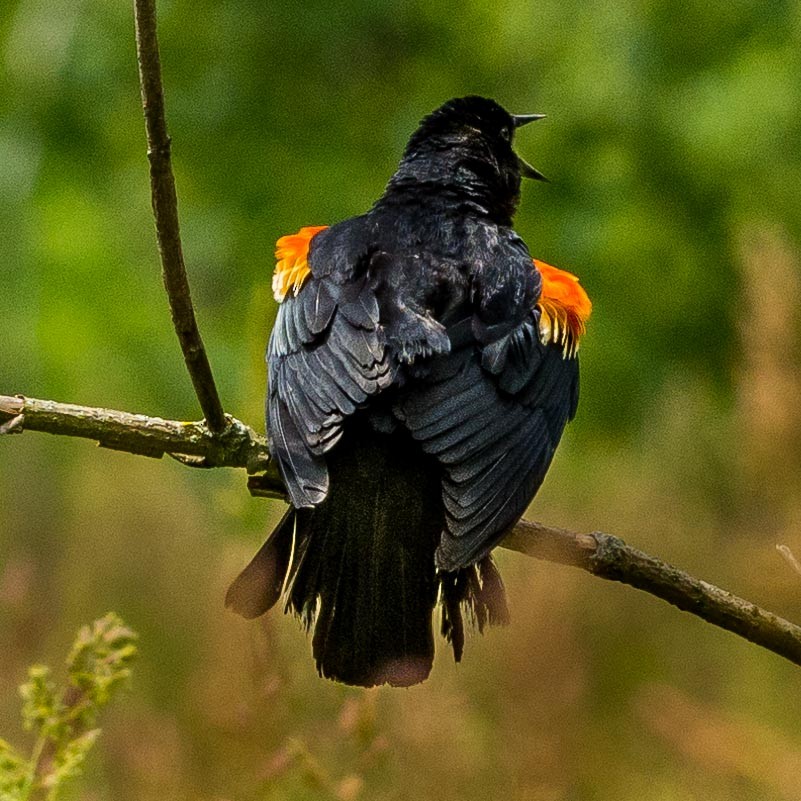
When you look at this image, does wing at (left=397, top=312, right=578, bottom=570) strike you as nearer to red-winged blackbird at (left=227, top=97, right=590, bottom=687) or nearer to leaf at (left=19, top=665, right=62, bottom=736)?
red-winged blackbird at (left=227, top=97, right=590, bottom=687)

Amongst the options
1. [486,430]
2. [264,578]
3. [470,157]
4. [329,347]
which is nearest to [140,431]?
[264,578]

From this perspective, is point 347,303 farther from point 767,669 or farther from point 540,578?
point 767,669

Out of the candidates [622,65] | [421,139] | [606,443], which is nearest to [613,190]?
[622,65]

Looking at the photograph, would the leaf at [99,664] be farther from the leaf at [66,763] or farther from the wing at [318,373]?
the wing at [318,373]

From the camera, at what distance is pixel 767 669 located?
516cm

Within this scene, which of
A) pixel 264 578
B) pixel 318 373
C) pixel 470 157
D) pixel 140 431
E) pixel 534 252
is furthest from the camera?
pixel 534 252

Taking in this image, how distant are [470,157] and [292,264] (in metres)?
0.92

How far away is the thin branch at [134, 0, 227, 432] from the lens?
251cm

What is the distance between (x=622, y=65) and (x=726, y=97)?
54 cm

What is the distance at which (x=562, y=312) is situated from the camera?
394cm

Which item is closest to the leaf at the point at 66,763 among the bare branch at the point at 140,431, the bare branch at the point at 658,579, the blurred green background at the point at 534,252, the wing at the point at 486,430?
the blurred green background at the point at 534,252

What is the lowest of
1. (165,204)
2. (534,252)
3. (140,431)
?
(140,431)

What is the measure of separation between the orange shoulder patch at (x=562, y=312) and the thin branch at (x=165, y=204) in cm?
106

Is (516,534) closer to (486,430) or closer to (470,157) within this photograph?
(486,430)
